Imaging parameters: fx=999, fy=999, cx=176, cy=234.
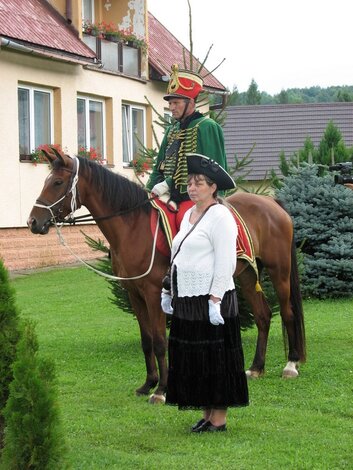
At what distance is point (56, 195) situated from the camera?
8.85 meters

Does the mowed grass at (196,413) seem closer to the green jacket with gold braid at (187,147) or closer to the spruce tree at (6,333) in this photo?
the spruce tree at (6,333)

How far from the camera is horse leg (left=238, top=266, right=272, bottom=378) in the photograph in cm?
982

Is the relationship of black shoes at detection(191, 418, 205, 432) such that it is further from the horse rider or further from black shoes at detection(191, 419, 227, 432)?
the horse rider

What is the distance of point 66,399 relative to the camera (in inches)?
Result: 341

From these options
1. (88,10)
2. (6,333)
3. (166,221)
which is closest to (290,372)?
(166,221)

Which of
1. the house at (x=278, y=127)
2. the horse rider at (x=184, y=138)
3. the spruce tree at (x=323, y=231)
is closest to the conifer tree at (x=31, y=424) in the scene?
the horse rider at (x=184, y=138)

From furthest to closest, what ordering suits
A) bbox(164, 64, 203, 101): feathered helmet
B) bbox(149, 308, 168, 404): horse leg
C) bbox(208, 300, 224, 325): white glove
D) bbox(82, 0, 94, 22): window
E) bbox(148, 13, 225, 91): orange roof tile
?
1. bbox(148, 13, 225, 91): orange roof tile
2. bbox(82, 0, 94, 22): window
3. bbox(164, 64, 203, 101): feathered helmet
4. bbox(149, 308, 168, 404): horse leg
5. bbox(208, 300, 224, 325): white glove

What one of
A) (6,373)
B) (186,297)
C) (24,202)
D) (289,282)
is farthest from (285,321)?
(24,202)

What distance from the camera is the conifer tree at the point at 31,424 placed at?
4578mm

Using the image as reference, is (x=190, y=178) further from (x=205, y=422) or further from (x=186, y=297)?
(x=205, y=422)

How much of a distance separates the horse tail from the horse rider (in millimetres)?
1923

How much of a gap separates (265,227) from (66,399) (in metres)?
2.76

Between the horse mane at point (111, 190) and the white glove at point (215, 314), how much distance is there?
235 centimetres

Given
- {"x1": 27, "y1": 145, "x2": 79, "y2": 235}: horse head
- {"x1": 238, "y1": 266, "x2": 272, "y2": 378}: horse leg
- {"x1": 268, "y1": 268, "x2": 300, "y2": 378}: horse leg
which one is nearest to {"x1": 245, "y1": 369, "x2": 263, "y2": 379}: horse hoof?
{"x1": 238, "y1": 266, "x2": 272, "y2": 378}: horse leg
